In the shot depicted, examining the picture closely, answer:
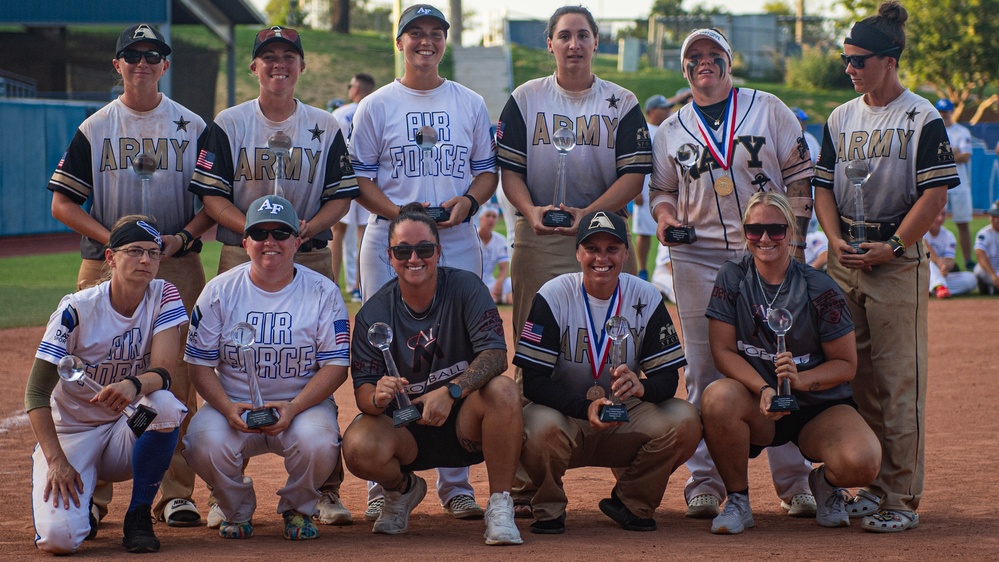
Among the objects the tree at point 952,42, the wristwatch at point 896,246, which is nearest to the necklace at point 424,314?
the wristwatch at point 896,246

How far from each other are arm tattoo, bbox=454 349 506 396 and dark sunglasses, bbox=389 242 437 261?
0.57m

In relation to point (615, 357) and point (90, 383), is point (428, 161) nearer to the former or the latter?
point (615, 357)

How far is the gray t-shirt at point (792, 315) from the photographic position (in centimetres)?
555

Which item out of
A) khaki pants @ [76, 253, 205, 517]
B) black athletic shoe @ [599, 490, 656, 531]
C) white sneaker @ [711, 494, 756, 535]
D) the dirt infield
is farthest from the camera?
khaki pants @ [76, 253, 205, 517]

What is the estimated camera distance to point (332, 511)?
5797mm

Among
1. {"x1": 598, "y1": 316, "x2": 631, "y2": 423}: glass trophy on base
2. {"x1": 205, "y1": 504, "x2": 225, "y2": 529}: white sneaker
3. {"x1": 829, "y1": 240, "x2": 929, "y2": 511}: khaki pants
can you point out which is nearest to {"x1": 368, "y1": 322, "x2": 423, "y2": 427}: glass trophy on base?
{"x1": 598, "y1": 316, "x2": 631, "y2": 423}: glass trophy on base

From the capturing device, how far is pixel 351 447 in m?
5.40

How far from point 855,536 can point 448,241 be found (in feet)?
8.64

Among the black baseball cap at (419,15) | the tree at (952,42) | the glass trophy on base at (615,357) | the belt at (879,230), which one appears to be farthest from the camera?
the tree at (952,42)

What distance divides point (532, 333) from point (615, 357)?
1.47ft

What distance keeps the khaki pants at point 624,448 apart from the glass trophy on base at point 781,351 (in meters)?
0.44

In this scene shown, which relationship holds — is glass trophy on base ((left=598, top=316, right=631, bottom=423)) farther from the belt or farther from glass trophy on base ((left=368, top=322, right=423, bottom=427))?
the belt

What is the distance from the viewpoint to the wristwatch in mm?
5590

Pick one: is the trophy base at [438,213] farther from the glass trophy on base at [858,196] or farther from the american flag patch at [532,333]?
the glass trophy on base at [858,196]
